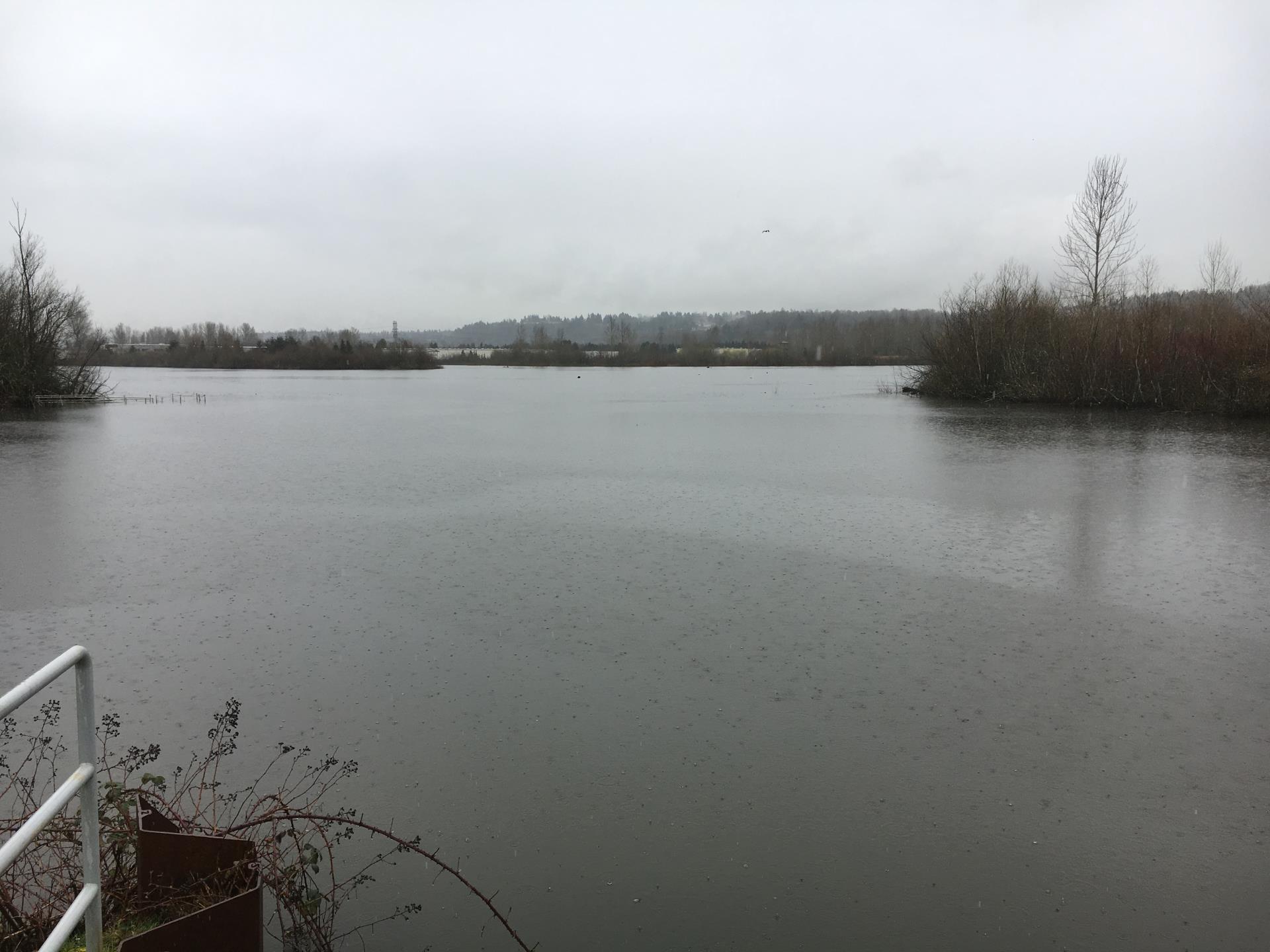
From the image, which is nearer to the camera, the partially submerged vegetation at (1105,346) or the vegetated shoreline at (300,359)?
the partially submerged vegetation at (1105,346)

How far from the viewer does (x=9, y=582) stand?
24.2 ft

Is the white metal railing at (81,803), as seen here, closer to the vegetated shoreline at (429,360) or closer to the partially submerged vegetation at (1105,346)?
the partially submerged vegetation at (1105,346)

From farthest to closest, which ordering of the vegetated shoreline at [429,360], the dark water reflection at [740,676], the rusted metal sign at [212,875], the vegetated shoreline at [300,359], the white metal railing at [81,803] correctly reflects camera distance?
1. the vegetated shoreline at [429,360]
2. the vegetated shoreline at [300,359]
3. the dark water reflection at [740,676]
4. the rusted metal sign at [212,875]
5. the white metal railing at [81,803]

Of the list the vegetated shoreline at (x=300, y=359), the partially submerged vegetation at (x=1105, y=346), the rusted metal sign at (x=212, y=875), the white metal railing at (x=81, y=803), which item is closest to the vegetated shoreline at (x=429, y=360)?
the vegetated shoreline at (x=300, y=359)

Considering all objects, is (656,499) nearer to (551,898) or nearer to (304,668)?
(304,668)

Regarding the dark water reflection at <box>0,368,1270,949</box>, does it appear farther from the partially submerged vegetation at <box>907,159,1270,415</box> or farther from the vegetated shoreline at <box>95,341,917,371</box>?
the vegetated shoreline at <box>95,341,917,371</box>

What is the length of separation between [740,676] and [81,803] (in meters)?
3.84

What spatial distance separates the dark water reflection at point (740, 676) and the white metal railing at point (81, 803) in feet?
4.18

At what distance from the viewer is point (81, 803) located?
2062mm

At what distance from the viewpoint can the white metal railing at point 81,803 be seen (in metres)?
1.67

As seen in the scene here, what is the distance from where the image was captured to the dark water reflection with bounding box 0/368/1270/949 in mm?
3377

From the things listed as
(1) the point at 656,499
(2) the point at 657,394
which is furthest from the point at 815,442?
(2) the point at 657,394

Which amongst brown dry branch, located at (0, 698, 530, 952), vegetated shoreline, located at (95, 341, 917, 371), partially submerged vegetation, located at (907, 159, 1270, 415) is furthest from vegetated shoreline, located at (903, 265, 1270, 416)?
vegetated shoreline, located at (95, 341, 917, 371)

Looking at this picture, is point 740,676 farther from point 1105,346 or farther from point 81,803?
point 1105,346
